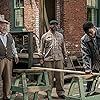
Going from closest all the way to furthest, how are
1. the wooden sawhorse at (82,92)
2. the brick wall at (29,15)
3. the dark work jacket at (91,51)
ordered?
the wooden sawhorse at (82,92) → the dark work jacket at (91,51) → the brick wall at (29,15)

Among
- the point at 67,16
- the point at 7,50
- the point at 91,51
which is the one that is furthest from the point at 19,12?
the point at 91,51

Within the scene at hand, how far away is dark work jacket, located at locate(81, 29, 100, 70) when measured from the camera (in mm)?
8312

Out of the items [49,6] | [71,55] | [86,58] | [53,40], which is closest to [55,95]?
[53,40]

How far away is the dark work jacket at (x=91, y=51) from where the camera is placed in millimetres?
8312

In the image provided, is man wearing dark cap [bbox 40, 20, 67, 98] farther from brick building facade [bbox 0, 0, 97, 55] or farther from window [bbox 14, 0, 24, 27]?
window [bbox 14, 0, 24, 27]

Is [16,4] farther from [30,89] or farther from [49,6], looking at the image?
[30,89]

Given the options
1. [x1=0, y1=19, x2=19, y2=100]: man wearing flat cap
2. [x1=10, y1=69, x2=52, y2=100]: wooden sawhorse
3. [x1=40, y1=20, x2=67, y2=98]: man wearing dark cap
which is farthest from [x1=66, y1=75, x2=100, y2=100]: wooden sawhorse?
[x1=0, y1=19, x2=19, y2=100]: man wearing flat cap

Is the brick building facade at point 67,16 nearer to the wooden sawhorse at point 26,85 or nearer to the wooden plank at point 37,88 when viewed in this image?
the wooden sawhorse at point 26,85

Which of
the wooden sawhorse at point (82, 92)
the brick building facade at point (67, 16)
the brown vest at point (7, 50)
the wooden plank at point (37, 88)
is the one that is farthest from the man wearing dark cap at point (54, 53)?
the brick building facade at point (67, 16)

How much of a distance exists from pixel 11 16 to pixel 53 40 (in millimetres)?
5243

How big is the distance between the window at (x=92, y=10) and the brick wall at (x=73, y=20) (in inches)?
29.3

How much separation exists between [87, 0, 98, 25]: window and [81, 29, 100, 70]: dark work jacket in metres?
7.50

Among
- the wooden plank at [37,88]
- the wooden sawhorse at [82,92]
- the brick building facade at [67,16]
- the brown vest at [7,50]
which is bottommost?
the wooden plank at [37,88]

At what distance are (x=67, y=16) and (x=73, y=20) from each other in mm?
409
